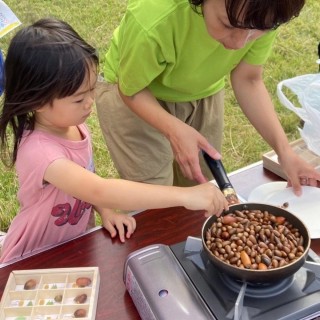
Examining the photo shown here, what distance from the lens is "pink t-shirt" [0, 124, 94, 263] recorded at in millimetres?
1253

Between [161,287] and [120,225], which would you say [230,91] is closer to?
[120,225]

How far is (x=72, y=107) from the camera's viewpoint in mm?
1245

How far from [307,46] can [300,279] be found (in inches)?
126

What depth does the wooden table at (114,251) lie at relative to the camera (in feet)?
3.57

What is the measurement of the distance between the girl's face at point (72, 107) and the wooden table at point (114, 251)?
0.30 m

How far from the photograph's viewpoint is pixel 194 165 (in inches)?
51.8

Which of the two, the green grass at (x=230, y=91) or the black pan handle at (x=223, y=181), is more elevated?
the black pan handle at (x=223, y=181)

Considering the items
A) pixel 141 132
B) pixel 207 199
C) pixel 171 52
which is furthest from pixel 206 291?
pixel 141 132

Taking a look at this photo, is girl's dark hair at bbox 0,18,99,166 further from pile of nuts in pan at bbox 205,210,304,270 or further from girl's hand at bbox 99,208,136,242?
pile of nuts in pan at bbox 205,210,304,270

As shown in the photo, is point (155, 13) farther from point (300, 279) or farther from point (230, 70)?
point (300, 279)

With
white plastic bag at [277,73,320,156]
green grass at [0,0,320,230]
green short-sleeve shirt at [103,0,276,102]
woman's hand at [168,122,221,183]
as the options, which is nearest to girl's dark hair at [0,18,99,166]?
green short-sleeve shirt at [103,0,276,102]

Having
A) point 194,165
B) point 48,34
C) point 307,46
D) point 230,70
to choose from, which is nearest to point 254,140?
point 307,46

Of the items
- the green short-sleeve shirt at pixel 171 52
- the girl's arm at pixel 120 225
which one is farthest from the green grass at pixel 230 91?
the girl's arm at pixel 120 225

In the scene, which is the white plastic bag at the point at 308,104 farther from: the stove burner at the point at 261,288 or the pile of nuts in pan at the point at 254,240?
the stove burner at the point at 261,288
